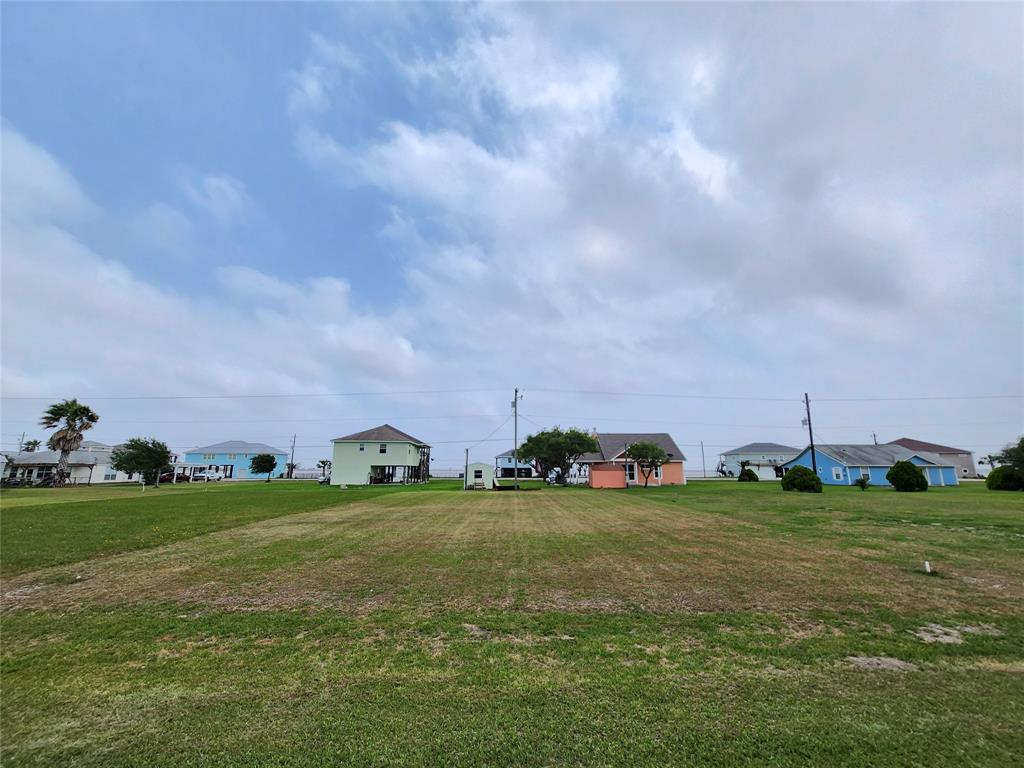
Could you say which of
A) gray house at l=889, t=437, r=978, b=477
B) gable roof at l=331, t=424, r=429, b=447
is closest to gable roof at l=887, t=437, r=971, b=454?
gray house at l=889, t=437, r=978, b=477

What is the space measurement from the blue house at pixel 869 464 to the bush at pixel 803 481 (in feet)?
39.5

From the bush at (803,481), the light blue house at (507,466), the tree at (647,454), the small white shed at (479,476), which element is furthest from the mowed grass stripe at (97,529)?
the light blue house at (507,466)

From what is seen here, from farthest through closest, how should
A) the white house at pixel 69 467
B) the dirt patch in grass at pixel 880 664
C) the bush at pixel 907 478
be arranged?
1. the white house at pixel 69 467
2. the bush at pixel 907 478
3. the dirt patch in grass at pixel 880 664

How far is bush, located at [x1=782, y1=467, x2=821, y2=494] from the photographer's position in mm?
28812

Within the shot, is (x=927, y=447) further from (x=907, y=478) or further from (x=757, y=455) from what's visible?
(x=907, y=478)

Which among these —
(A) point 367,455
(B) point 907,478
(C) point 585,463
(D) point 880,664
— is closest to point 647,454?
(C) point 585,463

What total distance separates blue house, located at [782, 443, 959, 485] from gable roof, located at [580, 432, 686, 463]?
11.0 metres

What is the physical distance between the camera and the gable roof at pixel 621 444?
157 feet

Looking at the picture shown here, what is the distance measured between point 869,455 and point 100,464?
3553 inches

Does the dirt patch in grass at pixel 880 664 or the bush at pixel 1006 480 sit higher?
the bush at pixel 1006 480

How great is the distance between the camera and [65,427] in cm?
4816

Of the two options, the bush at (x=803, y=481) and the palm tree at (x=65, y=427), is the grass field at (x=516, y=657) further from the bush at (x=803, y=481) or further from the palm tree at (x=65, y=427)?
the palm tree at (x=65, y=427)

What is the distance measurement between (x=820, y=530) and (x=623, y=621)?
9833mm

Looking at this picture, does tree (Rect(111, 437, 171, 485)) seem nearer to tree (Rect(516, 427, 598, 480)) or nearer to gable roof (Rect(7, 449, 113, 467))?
gable roof (Rect(7, 449, 113, 467))
